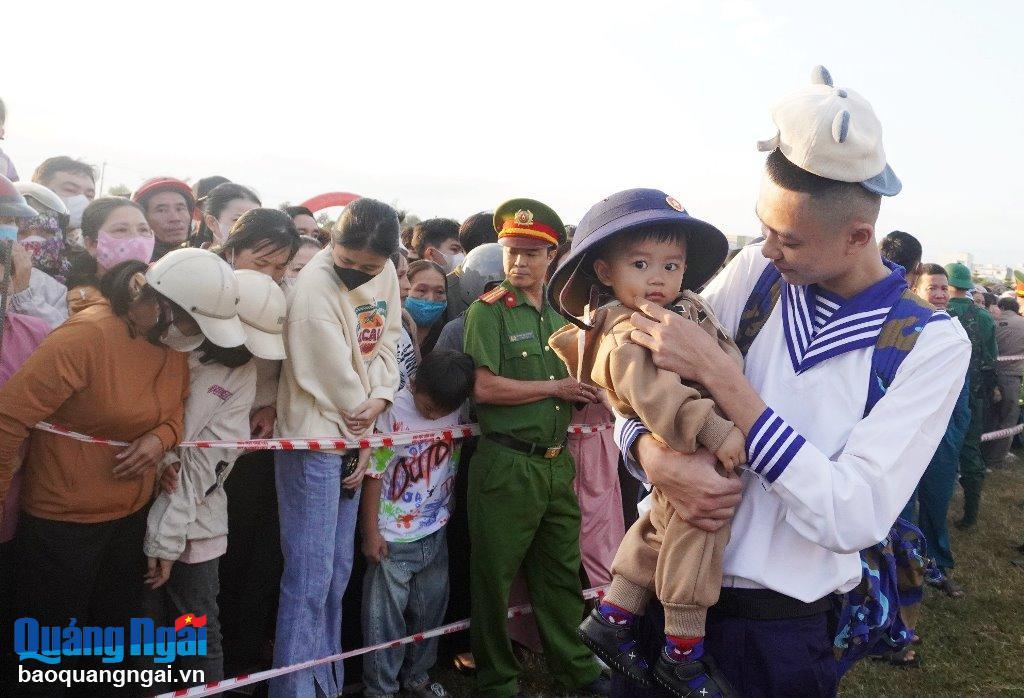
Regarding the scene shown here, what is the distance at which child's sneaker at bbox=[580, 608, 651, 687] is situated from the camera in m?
2.02

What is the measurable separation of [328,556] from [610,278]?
78.1 inches

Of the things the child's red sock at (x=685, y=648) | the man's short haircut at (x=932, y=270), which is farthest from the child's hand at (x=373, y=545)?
the man's short haircut at (x=932, y=270)

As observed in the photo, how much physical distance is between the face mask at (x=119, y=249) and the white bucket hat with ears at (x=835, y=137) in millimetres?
2698

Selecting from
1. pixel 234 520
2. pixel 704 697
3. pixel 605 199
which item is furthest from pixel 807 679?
pixel 234 520

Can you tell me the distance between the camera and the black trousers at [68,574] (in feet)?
9.12

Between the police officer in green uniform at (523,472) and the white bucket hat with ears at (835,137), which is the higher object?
the white bucket hat with ears at (835,137)

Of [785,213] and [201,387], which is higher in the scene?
[785,213]

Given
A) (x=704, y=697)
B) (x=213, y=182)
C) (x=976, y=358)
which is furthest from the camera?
(x=976, y=358)

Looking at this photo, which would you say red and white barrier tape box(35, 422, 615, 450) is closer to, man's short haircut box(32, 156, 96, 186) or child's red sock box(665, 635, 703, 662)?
child's red sock box(665, 635, 703, 662)

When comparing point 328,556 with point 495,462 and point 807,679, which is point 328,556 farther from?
point 807,679

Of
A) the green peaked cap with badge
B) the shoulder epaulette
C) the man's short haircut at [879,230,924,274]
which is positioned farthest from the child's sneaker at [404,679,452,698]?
the man's short haircut at [879,230,924,274]

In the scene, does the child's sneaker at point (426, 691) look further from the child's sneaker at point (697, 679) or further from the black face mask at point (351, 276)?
the child's sneaker at point (697, 679)

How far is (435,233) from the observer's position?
239 inches

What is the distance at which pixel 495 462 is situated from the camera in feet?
12.4
